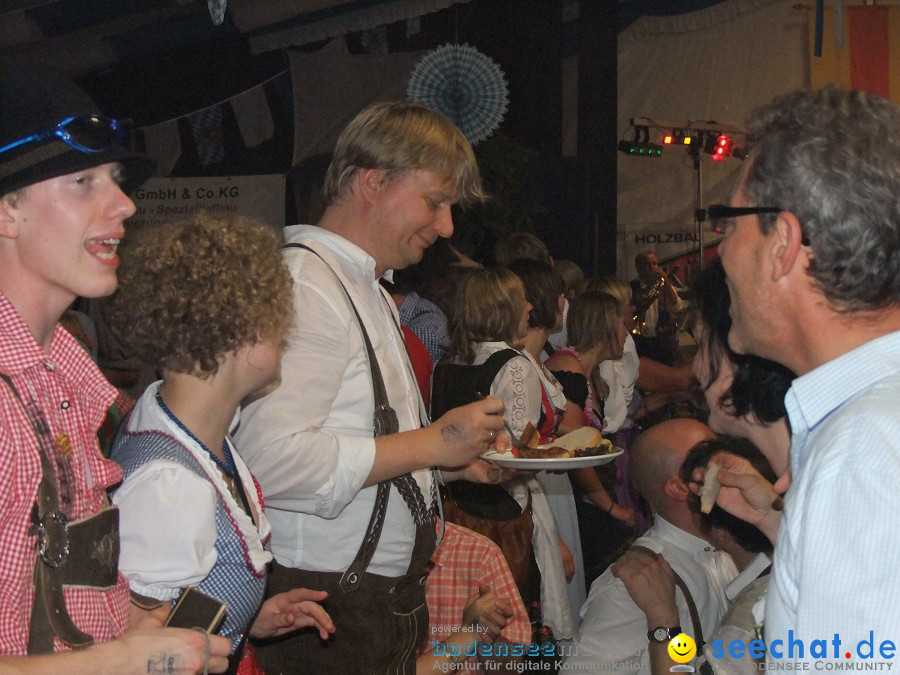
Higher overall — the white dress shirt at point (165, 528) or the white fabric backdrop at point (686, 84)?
the white fabric backdrop at point (686, 84)

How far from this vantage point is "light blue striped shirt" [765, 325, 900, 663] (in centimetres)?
99

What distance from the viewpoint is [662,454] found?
289 centimetres

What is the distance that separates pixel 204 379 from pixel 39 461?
529 mm

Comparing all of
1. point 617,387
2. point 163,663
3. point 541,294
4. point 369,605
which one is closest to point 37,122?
point 163,663

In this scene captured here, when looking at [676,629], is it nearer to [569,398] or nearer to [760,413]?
[760,413]

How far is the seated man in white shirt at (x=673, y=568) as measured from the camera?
8.47 ft

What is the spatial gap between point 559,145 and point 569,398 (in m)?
3.93

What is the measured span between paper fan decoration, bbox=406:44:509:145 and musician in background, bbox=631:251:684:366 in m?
1.92

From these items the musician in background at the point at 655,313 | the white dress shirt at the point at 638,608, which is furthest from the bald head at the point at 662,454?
the musician in background at the point at 655,313

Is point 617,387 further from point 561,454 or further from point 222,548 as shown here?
point 222,548

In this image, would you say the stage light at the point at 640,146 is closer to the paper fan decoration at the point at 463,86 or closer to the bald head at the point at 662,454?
the paper fan decoration at the point at 463,86

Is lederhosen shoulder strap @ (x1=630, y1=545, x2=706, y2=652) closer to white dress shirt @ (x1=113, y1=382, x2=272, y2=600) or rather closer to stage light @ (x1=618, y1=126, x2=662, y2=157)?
white dress shirt @ (x1=113, y1=382, x2=272, y2=600)

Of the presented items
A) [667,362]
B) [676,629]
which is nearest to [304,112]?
[667,362]

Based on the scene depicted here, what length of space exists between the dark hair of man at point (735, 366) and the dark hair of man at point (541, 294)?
2520 millimetres
